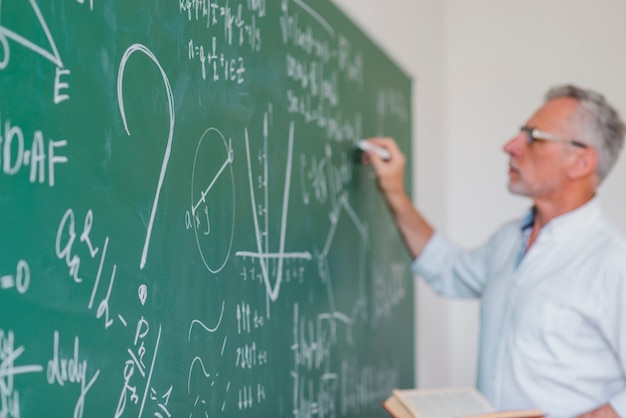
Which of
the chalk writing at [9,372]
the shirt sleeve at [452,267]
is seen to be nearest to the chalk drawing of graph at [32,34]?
the chalk writing at [9,372]

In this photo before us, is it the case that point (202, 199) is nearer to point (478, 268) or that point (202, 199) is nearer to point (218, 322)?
point (218, 322)

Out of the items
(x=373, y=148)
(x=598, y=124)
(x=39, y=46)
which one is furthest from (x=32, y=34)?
(x=598, y=124)

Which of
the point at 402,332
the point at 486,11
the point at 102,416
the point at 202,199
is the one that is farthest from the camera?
the point at 486,11

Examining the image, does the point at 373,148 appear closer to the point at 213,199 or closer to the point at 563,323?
the point at 563,323

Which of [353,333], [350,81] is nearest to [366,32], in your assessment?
[350,81]

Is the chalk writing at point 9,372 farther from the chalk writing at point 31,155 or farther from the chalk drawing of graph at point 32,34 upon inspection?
the chalk drawing of graph at point 32,34

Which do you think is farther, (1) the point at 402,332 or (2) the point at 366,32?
(1) the point at 402,332

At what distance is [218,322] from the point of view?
149 centimetres

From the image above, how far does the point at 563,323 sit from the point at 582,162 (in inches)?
17.6

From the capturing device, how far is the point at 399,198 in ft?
8.05

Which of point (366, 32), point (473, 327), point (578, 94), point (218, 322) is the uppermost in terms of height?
point (366, 32)

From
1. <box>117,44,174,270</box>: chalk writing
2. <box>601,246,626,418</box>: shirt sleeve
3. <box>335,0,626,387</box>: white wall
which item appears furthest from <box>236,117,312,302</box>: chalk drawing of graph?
<box>335,0,626,387</box>: white wall

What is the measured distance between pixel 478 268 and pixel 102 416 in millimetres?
1603

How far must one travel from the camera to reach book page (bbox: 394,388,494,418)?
182cm
